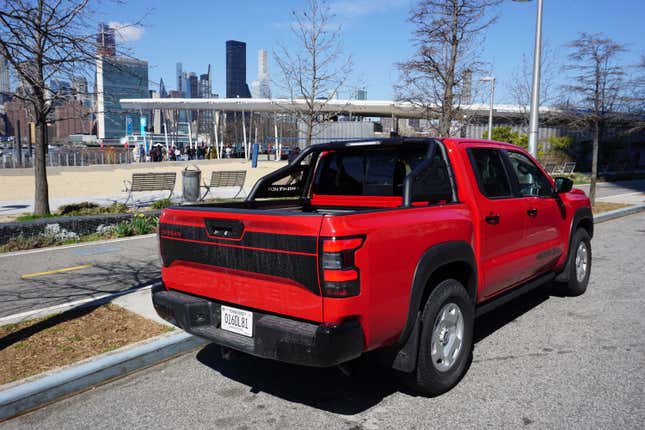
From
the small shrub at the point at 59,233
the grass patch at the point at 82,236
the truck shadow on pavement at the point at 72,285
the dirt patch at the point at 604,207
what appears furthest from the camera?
the dirt patch at the point at 604,207

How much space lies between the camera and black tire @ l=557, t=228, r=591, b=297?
20.3ft

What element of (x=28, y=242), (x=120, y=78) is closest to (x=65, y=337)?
(x=120, y=78)

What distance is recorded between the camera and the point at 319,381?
4.26 meters

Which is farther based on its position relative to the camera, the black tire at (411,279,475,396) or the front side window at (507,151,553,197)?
the front side window at (507,151,553,197)

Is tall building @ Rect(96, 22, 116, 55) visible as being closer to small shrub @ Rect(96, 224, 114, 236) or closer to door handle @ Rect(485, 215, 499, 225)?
small shrub @ Rect(96, 224, 114, 236)

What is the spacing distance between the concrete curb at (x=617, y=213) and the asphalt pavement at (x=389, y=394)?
973 centimetres

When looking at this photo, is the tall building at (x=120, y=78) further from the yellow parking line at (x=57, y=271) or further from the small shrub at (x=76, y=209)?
the small shrub at (x=76, y=209)

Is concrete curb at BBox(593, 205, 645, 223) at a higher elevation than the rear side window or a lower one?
lower

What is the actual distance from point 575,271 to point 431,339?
136 inches

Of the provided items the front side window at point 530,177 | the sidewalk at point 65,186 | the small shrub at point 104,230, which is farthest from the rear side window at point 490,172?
the sidewalk at point 65,186

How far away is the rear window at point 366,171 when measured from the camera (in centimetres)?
476

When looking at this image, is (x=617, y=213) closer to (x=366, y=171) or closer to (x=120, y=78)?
(x=366, y=171)

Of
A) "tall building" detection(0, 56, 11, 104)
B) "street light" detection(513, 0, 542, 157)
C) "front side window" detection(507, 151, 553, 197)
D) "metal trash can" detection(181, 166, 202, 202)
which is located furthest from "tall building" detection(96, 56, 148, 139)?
"street light" detection(513, 0, 542, 157)

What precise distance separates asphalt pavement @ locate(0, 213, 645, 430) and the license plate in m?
0.61
